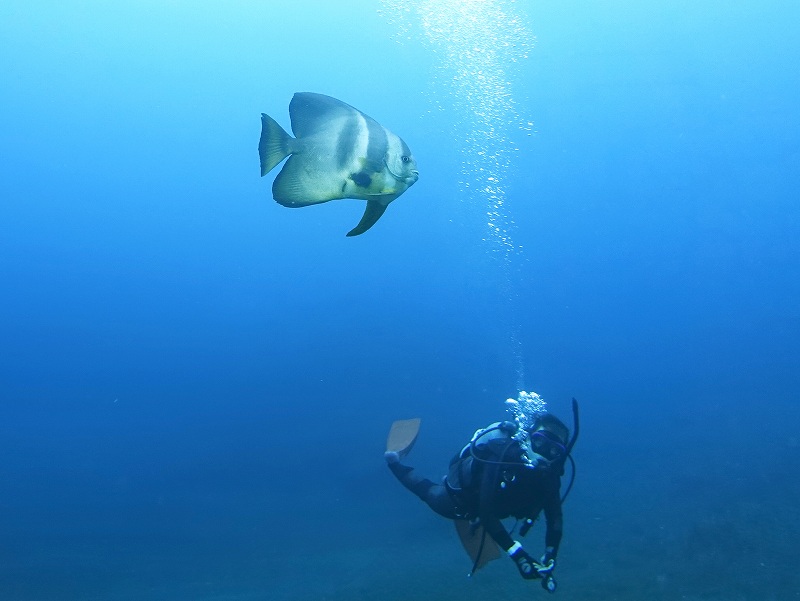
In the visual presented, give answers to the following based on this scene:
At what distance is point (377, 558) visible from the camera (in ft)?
26.8

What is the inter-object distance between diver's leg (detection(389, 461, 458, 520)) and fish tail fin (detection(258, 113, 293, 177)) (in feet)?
11.1

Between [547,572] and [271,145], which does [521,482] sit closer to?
[547,572]

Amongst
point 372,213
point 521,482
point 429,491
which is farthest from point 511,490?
point 372,213

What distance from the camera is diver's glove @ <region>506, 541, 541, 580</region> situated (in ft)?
11.2

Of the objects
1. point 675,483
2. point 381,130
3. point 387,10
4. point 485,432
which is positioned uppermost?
point 387,10

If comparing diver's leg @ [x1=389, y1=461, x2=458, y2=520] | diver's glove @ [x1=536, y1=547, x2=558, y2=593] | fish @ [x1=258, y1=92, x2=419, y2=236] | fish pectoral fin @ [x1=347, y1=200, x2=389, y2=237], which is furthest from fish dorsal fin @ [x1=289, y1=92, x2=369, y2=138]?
diver's leg @ [x1=389, y1=461, x2=458, y2=520]

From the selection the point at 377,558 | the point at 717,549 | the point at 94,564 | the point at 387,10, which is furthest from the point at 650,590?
the point at 387,10

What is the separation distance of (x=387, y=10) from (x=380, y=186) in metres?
15.5

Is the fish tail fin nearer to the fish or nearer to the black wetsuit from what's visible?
the fish

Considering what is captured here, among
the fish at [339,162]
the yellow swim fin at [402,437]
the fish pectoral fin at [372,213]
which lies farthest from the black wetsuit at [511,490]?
the fish at [339,162]

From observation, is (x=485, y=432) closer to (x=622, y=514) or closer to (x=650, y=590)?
(x=650, y=590)

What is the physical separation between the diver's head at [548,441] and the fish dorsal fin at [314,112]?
277cm

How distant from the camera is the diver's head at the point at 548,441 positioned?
3.69m

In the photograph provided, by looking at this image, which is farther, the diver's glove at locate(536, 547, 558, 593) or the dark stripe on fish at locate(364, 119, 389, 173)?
the diver's glove at locate(536, 547, 558, 593)
